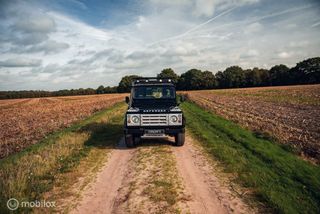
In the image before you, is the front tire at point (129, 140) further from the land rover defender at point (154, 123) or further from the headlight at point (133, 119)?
the headlight at point (133, 119)

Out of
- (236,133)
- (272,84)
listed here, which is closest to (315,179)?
(236,133)

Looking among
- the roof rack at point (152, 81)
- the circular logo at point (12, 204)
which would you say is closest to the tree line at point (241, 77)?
the roof rack at point (152, 81)

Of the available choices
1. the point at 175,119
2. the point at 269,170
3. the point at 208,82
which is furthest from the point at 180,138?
the point at 208,82

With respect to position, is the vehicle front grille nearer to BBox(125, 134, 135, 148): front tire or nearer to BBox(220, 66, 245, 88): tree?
BBox(125, 134, 135, 148): front tire

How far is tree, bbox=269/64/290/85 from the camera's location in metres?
89.2

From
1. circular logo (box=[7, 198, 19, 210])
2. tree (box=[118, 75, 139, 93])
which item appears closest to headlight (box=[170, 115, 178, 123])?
circular logo (box=[7, 198, 19, 210])

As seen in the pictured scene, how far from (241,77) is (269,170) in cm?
9515

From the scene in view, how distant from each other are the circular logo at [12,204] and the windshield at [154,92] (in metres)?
7.02

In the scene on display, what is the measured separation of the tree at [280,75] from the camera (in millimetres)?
89188

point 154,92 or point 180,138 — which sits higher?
point 154,92

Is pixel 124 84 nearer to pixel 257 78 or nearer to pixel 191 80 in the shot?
pixel 191 80

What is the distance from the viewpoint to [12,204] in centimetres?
536

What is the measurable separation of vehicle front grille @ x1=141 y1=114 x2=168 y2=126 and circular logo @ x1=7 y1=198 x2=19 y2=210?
5.37 meters

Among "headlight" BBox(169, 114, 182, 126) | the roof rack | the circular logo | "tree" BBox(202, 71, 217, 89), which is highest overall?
"tree" BBox(202, 71, 217, 89)
